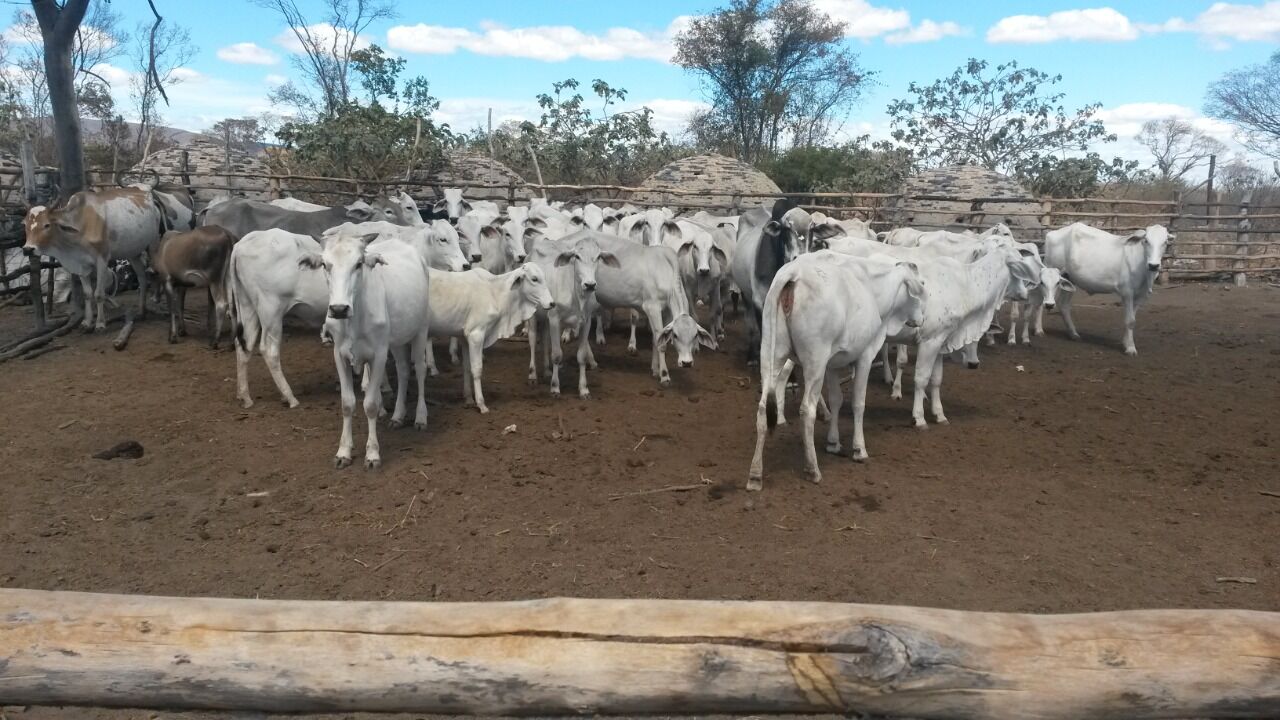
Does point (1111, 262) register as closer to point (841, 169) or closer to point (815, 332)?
point (815, 332)

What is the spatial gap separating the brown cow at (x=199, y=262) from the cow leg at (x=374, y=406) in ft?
15.2

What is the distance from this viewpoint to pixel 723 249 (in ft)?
39.0

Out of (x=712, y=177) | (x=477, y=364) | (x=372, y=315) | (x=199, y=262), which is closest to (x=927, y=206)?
(x=712, y=177)

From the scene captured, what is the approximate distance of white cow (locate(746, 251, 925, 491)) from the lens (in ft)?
21.5

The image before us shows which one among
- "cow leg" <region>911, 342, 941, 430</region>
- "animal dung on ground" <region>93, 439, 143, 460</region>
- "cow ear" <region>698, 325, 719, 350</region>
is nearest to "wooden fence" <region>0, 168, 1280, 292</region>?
"cow ear" <region>698, 325, 719, 350</region>

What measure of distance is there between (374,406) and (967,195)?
21838mm

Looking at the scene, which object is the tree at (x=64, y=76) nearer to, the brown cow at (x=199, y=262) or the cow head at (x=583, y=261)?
the brown cow at (x=199, y=262)

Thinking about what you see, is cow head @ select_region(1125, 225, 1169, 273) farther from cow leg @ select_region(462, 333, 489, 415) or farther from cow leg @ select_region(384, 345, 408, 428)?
cow leg @ select_region(384, 345, 408, 428)

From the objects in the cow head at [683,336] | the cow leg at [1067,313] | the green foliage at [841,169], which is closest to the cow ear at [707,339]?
the cow head at [683,336]

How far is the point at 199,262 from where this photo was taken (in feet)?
34.3

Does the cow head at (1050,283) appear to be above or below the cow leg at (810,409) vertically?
above

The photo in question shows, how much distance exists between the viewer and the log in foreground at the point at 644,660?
2.73m

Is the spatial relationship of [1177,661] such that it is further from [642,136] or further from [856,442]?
[642,136]

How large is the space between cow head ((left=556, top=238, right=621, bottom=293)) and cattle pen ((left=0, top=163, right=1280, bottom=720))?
1.19m
